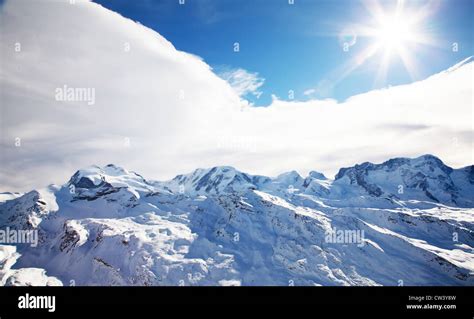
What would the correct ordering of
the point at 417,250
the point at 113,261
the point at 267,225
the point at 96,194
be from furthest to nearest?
1. the point at 96,194
2. the point at 267,225
3. the point at 417,250
4. the point at 113,261

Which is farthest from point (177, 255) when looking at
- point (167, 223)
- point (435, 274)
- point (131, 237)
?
point (435, 274)

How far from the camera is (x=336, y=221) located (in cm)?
12775

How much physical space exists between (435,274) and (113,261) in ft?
334

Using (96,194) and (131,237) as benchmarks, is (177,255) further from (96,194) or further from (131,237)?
(96,194)
